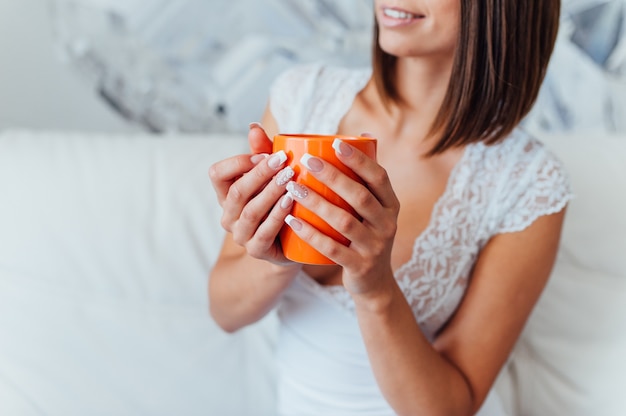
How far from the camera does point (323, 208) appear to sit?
0.70 m

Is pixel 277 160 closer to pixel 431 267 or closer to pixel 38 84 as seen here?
pixel 431 267

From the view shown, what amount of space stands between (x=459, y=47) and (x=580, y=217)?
2.02 ft

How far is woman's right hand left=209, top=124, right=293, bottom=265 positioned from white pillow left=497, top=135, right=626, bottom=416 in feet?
2.55

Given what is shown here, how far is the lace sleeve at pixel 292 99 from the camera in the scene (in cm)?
117

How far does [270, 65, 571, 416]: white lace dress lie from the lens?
1.10 m

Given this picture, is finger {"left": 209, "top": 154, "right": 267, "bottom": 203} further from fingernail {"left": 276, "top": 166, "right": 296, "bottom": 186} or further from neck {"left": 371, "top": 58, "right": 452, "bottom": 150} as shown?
neck {"left": 371, "top": 58, "right": 452, "bottom": 150}

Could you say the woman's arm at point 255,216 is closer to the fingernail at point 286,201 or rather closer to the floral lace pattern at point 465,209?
the fingernail at point 286,201

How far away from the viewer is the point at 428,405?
99cm

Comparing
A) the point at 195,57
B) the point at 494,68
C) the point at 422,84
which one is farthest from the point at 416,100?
the point at 195,57

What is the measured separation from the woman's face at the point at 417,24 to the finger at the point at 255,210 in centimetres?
39

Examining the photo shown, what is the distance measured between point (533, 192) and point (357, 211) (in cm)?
51

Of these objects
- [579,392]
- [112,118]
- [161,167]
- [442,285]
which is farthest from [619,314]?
[112,118]

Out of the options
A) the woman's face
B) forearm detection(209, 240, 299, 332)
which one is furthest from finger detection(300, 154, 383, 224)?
the woman's face

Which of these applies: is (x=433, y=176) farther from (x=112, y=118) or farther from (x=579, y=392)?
(x=112, y=118)
